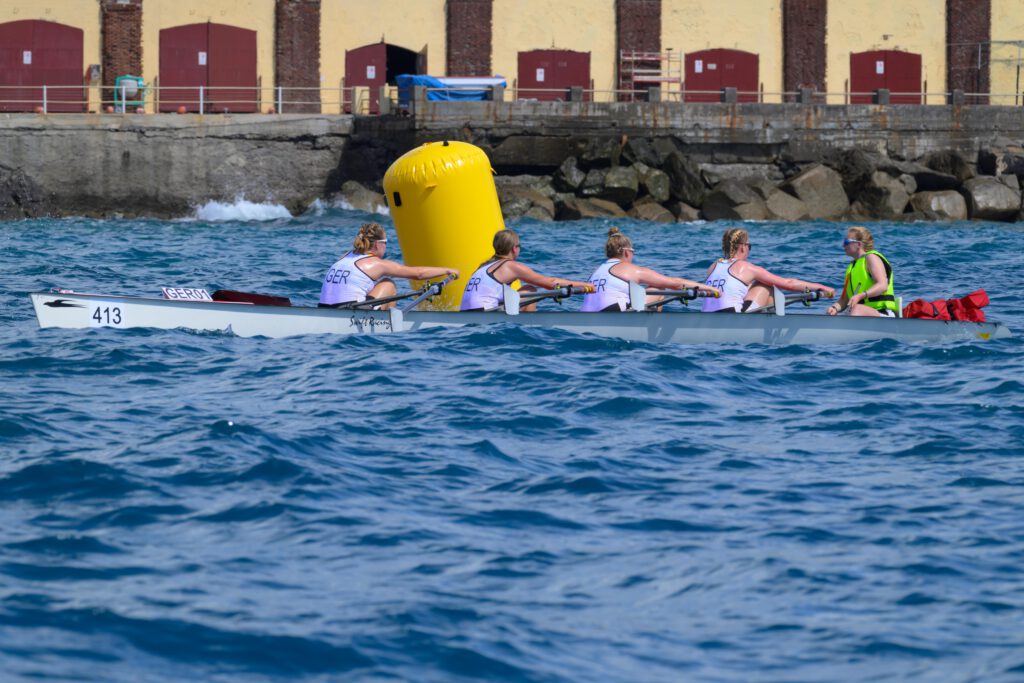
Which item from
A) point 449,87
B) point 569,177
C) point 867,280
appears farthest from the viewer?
point 449,87

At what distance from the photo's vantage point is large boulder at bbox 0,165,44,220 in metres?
38.3

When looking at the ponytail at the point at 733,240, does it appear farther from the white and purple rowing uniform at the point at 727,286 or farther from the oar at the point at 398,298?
the oar at the point at 398,298

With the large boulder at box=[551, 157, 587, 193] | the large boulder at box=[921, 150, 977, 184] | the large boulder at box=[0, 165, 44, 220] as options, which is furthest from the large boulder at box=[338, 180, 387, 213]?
the large boulder at box=[921, 150, 977, 184]

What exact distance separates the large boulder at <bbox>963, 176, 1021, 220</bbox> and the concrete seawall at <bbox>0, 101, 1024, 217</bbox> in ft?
6.63

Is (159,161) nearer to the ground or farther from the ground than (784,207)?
farther from the ground

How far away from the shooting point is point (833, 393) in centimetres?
1298

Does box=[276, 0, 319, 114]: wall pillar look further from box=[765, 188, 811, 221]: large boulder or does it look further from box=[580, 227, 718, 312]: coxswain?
box=[580, 227, 718, 312]: coxswain

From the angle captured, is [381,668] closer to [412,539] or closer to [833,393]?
[412,539]

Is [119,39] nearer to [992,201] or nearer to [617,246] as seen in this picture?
[992,201]

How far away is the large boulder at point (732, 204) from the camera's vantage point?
37750 millimetres

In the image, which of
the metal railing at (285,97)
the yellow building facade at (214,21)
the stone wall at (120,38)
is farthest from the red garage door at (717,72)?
the stone wall at (120,38)

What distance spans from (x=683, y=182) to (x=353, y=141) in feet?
30.0

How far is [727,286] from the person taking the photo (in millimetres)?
15289

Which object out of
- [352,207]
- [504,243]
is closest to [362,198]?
[352,207]
